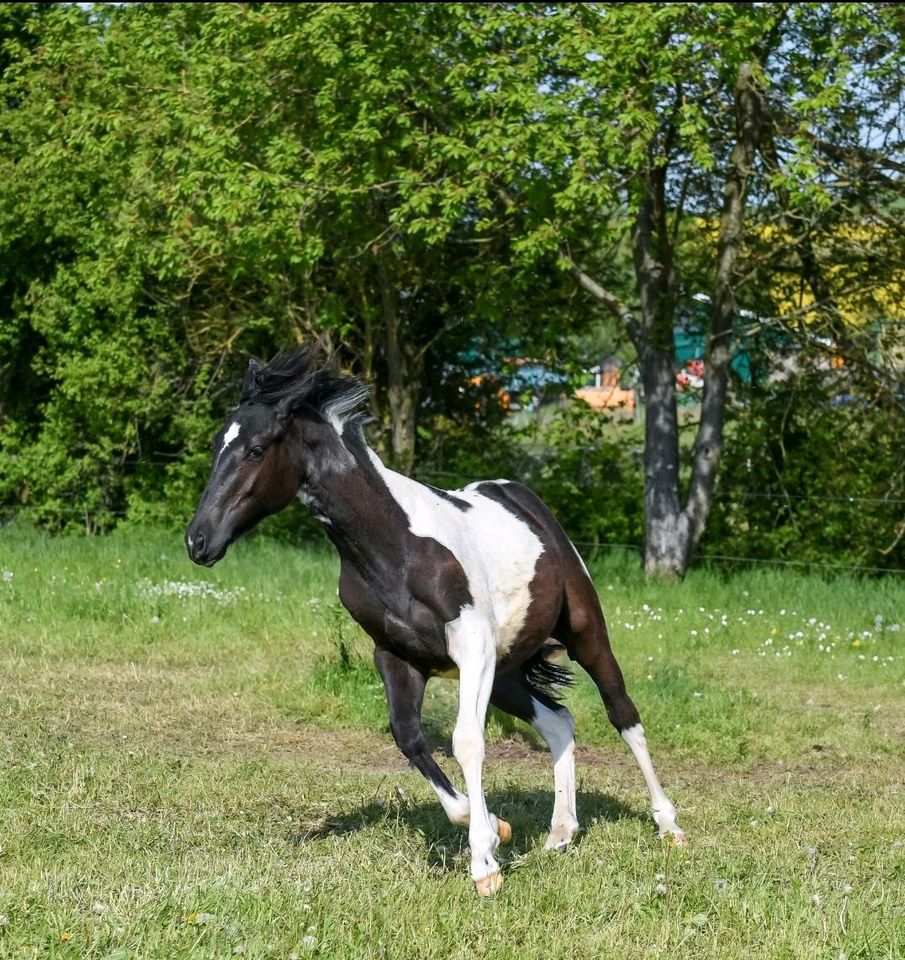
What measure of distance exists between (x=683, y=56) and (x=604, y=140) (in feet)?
4.10

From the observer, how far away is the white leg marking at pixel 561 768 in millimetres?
6238

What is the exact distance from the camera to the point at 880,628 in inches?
471

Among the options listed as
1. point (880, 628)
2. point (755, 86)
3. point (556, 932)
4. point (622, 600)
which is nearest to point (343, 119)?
point (755, 86)

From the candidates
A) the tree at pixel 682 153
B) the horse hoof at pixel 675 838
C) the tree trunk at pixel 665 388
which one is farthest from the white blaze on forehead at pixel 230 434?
the tree trunk at pixel 665 388

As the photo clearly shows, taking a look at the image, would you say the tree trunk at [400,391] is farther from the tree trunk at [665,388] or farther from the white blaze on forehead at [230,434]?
the white blaze on forehead at [230,434]

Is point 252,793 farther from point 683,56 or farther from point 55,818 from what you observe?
point 683,56

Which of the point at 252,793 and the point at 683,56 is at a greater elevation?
the point at 683,56

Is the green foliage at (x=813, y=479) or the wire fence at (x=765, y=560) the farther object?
the green foliage at (x=813, y=479)

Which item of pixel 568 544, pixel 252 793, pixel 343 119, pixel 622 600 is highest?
pixel 343 119

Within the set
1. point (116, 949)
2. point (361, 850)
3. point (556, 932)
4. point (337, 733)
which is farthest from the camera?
point (337, 733)

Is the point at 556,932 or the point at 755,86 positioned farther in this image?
the point at 755,86

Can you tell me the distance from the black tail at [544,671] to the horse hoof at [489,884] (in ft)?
4.87

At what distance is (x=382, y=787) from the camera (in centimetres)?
734

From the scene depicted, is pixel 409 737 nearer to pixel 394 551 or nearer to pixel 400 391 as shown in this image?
pixel 394 551
